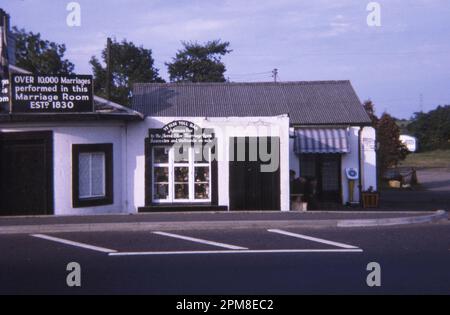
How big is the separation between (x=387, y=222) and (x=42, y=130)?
9.43m

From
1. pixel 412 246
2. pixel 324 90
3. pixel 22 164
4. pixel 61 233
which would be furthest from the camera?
pixel 324 90

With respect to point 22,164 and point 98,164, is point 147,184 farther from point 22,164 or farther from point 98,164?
point 22,164

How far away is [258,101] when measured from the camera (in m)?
27.1

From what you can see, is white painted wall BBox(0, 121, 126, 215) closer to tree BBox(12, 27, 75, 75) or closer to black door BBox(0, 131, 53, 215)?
black door BBox(0, 131, 53, 215)

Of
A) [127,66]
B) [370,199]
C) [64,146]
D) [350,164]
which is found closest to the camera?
[64,146]

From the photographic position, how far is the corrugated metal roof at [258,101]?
1006 inches

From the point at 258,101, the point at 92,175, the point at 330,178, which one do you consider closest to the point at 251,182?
the point at 92,175

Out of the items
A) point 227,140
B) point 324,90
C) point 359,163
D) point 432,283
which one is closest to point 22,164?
point 227,140

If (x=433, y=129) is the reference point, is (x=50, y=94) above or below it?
below

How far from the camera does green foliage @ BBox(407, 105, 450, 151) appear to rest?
7688 centimetres

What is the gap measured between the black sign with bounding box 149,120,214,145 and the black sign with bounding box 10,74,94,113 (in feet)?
6.93

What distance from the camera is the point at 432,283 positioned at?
784 centimetres

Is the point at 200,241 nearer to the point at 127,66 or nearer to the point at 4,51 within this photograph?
the point at 4,51

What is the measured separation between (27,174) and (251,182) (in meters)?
6.39
